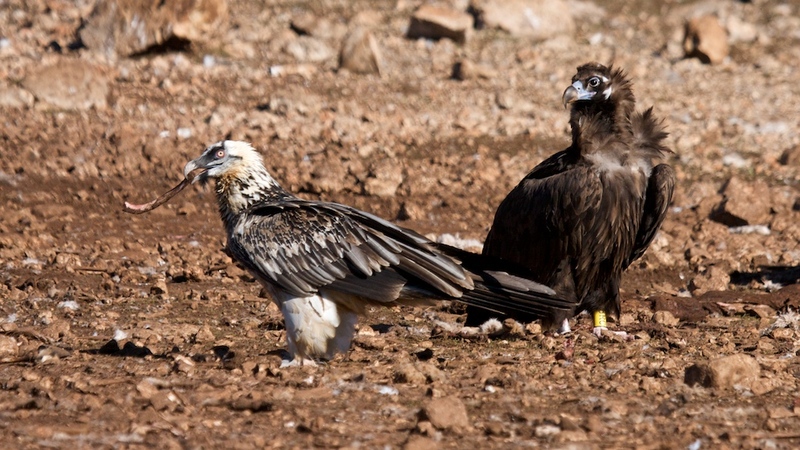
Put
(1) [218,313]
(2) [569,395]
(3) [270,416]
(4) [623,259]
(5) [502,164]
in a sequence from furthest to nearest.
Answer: (5) [502,164] < (1) [218,313] < (4) [623,259] < (2) [569,395] < (3) [270,416]

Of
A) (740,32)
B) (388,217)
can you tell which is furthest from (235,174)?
(740,32)

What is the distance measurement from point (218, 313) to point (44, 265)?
200cm

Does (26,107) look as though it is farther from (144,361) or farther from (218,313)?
(144,361)

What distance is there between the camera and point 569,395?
690 centimetres

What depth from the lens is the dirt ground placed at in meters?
6.41

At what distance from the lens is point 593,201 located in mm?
8500

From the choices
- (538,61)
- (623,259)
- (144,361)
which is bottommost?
(144,361)

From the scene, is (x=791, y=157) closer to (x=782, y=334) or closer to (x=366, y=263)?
(x=782, y=334)

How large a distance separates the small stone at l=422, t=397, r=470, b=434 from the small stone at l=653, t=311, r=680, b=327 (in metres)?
3.48

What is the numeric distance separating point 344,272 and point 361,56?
9454 mm

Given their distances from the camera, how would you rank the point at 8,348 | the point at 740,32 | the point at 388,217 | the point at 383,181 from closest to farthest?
the point at 8,348 → the point at 388,217 → the point at 383,181 → the point at 740,32

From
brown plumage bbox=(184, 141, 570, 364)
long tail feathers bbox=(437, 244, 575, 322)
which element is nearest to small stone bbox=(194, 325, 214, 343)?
brown plumage bbox=(184, 141, 570, 364)

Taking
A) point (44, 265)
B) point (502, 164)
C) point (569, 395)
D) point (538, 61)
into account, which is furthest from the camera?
point (538, 61)

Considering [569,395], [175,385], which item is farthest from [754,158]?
[175,385]
